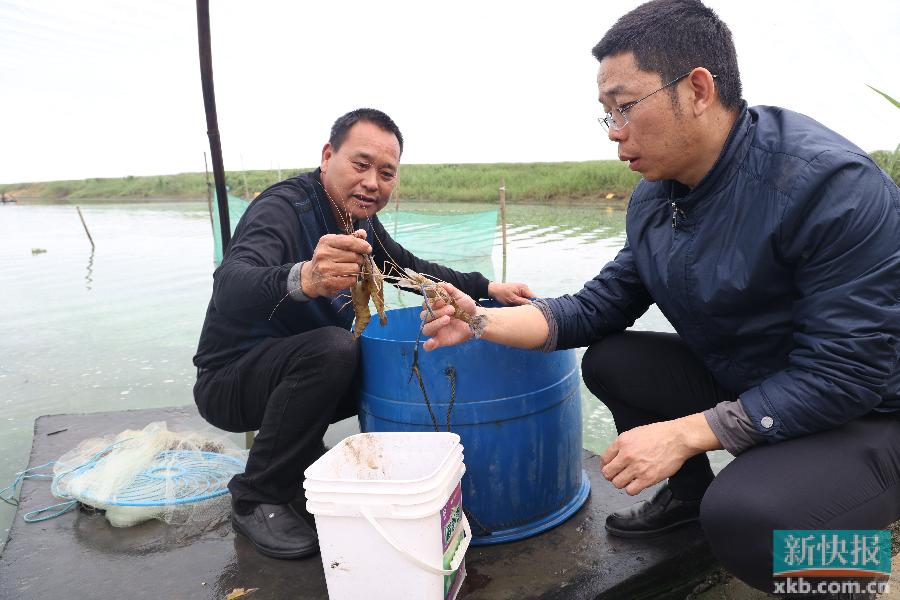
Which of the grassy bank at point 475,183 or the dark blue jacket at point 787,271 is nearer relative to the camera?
the dark blue jacket at point 787,271

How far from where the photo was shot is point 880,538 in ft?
5.32

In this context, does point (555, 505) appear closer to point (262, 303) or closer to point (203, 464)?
point (262, 303)

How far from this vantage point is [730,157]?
5.58ft

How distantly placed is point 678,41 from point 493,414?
118 cm

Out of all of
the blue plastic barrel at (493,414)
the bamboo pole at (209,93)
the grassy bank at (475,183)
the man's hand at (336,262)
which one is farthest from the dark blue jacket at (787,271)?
the grassy bank at (475,183)

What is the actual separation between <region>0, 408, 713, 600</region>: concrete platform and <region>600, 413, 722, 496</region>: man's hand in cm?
45

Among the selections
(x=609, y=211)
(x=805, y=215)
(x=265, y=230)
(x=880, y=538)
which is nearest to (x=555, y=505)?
(x=880, y=538)

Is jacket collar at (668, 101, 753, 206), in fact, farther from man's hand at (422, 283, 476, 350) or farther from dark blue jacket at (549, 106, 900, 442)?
man's hand at (422, 283, 476, 350)

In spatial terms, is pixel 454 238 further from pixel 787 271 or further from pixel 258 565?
pixel 787 271

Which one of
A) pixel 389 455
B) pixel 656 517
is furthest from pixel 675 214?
pixel 389 455

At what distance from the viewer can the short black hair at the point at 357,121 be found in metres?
2.44

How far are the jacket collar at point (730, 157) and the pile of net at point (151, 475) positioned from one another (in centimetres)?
202

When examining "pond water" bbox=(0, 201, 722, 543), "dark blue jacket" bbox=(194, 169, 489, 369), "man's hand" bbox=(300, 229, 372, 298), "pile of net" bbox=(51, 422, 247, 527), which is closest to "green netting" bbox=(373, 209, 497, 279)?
"pond water" bbox=(0, 201, 722, 543)

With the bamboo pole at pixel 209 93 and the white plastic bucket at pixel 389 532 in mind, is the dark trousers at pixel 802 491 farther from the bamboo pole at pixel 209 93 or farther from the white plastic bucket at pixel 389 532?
the bamboo pole at pixel 209 93
